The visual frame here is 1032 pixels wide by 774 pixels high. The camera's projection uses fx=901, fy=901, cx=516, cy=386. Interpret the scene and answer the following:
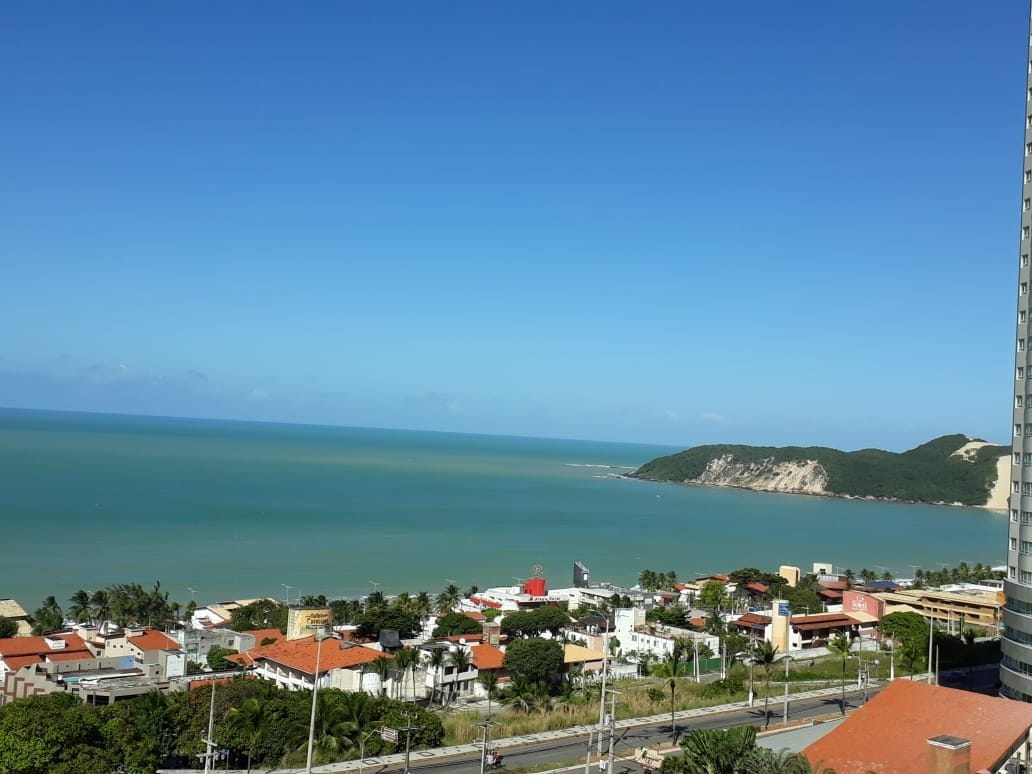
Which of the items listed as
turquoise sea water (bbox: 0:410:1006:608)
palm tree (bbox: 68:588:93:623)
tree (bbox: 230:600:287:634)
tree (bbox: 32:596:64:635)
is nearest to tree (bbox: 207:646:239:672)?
tree (bbox: 230:600:287:634)

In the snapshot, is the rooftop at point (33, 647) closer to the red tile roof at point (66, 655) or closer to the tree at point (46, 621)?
the red tile roof at point (66, 655)

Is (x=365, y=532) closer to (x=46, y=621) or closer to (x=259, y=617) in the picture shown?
(x=259, y=617)

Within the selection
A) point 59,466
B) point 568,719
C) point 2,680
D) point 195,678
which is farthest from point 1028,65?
point 59,466

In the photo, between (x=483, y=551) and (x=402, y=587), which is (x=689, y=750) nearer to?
(x=402, y=587)

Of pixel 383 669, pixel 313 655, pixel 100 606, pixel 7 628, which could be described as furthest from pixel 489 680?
pixel 100 606

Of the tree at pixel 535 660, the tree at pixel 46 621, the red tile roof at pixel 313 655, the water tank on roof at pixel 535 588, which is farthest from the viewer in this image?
the water tank on roof at pixel 535 588

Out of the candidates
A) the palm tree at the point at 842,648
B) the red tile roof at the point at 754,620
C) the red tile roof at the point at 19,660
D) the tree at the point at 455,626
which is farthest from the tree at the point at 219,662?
the red tile roof at the point at 754,620
